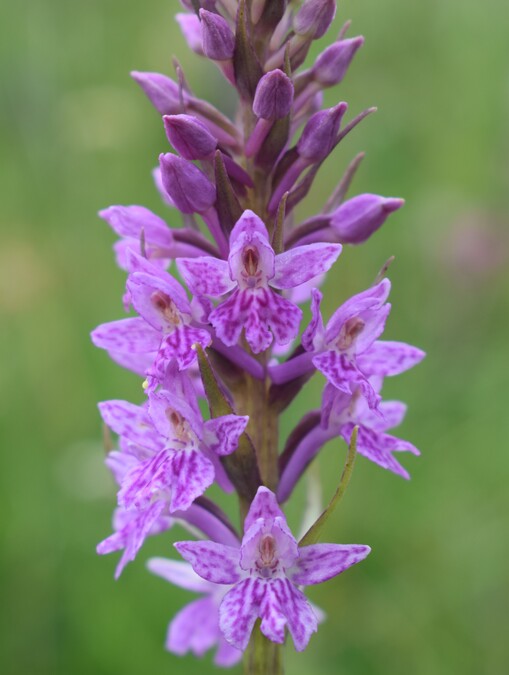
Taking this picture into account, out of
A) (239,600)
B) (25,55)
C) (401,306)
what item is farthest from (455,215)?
(239,600)

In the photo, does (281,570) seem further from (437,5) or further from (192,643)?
(437,5)

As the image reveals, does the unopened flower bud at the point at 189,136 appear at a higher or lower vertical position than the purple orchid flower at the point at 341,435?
higher

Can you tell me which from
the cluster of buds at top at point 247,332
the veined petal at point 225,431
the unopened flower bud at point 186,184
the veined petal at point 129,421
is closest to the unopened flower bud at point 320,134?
the cluster of buds at top at point 247,332

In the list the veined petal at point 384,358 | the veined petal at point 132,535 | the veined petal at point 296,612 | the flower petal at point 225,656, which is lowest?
the flower petal at point 225,656

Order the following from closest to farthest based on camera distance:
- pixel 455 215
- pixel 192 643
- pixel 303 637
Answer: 1. pixel 303 637
2. pixel 192 643
3. pixel 455 215

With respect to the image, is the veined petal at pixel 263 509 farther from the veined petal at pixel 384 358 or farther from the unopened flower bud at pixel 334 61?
the unopened flower bud at pixel 334 61

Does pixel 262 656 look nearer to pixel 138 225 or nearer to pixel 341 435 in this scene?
pixel 341 435

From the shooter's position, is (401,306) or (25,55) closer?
(401,306)
